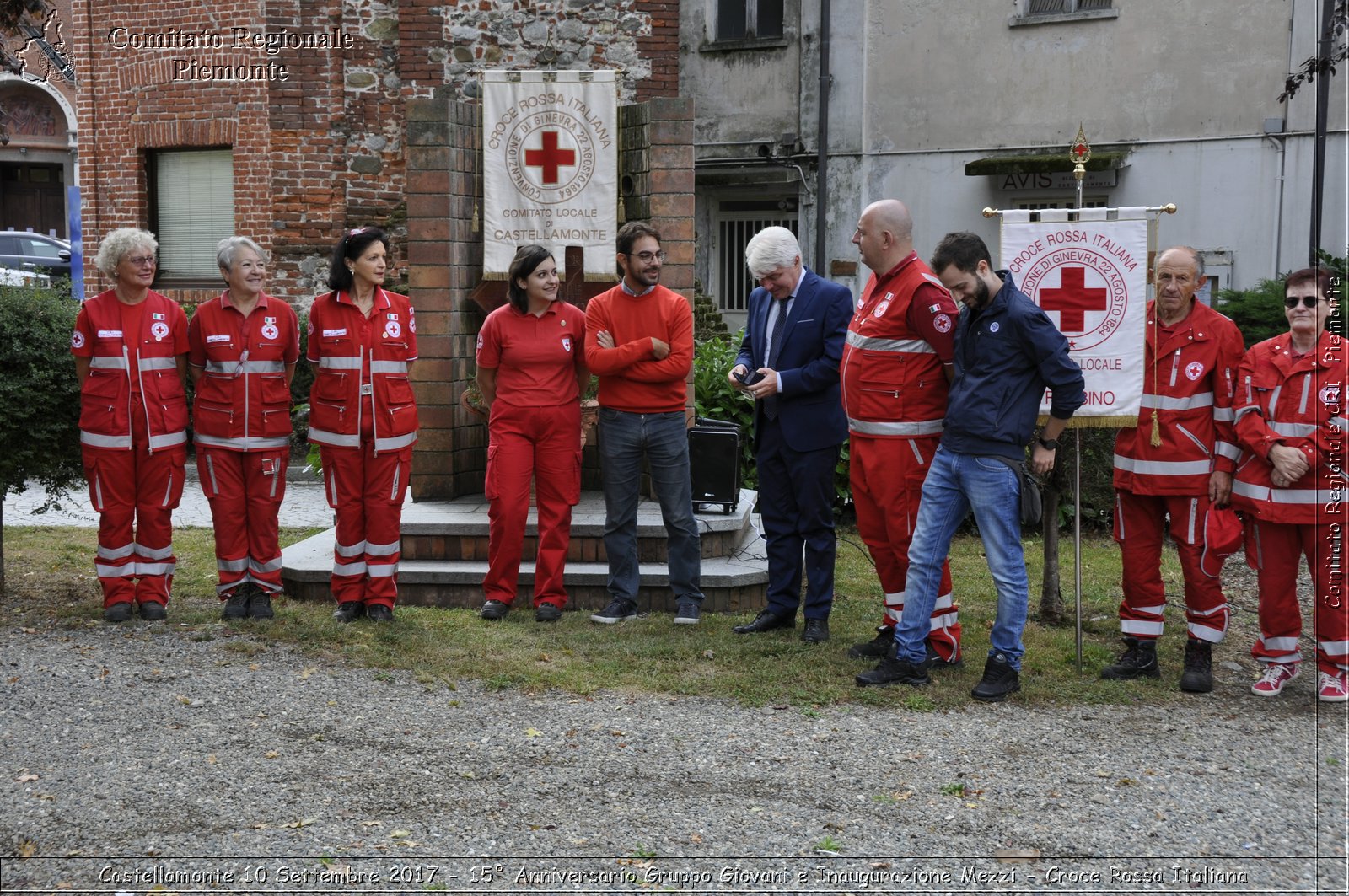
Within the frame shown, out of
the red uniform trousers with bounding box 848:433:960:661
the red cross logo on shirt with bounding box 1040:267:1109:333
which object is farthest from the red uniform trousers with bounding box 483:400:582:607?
the red cross logo on shirt with bounding box 1040:267:1109:333

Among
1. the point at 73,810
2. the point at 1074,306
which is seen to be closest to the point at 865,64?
the point at 1074,306

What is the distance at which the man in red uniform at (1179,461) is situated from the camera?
→ 6.05m

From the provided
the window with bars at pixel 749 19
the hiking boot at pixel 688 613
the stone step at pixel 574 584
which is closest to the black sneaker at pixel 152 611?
the stone step at pixel 574 584

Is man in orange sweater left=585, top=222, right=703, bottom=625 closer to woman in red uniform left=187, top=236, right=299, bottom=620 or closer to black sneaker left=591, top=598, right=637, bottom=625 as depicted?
black sneaker left=591, top=598, right=637, bottom=625

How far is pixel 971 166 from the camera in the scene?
61.2 ft

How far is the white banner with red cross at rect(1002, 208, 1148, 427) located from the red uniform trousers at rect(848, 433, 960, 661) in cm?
66

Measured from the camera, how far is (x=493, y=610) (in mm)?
7254

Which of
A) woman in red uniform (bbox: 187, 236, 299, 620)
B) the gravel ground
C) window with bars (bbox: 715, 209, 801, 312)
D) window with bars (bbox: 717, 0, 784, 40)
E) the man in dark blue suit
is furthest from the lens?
window with bars (bbox: 715, 209, 801, 312)

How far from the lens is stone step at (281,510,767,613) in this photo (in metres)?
7.57

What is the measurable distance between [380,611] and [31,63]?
2704 centimetres

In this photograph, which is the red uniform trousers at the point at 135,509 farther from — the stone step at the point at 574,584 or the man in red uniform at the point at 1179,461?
the man in red uniform at the point at 1179,461

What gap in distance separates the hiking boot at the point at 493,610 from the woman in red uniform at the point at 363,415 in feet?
1.64

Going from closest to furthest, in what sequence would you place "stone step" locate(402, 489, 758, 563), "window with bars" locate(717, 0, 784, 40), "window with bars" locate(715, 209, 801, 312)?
"stone step" locate(402, 489, 758, 563) < "window with bars" locate(717, 0, 784, 40) < "window with bars" locate(715, 209, 801, 312)

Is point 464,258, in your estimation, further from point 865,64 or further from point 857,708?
point 865,64
